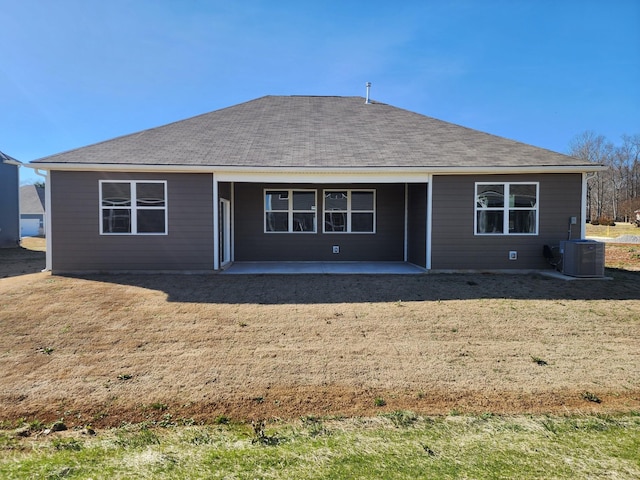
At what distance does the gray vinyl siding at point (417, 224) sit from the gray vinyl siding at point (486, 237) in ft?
1.67

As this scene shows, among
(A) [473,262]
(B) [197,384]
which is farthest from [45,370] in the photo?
(A) [473,262]

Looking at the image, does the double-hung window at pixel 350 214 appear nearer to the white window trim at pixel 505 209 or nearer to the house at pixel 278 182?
the house at pixel 278 182

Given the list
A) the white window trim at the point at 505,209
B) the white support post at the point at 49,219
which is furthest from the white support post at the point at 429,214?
the white support post at the point at 49,219

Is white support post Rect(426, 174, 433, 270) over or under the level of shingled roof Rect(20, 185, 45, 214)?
Answer: under

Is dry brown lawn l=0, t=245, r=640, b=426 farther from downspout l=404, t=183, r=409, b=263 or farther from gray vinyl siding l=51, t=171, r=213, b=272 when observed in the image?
downspout l=404, t=183, r=409, b=263

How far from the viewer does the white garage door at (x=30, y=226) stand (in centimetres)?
2867

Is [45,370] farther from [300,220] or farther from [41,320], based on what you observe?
[300,220]

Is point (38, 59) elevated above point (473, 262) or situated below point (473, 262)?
above

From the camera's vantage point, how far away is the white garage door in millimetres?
28672

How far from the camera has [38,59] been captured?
1273 centimetres

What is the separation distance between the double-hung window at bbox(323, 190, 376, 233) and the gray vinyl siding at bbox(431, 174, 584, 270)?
101 inches

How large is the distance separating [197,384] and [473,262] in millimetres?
8146

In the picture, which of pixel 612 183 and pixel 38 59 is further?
pixel 612 183

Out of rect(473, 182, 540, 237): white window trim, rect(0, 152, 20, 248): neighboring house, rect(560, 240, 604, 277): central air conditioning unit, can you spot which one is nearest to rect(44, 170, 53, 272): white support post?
rect(473, 182, 540, 237): white window trim
